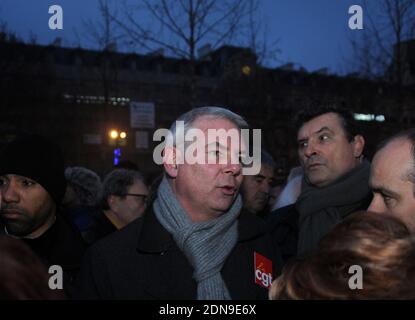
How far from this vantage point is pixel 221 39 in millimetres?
9141

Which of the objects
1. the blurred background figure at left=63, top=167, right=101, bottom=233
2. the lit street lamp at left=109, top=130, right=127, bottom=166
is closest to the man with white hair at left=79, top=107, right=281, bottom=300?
the blurred background figure at left=63, top=167, right=101, bottom=233

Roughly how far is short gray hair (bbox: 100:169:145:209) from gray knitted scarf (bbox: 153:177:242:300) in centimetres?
181

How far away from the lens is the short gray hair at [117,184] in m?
4.10

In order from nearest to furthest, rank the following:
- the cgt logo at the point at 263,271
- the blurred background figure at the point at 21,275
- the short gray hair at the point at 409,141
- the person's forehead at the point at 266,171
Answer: the blurred background figure at the point at 21,275, the short gray hair at the point at 409,141, the cgt logo at the point at 263,271, the person's forehead at the point at 266,171

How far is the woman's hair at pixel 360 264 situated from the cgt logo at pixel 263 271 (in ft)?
2.74

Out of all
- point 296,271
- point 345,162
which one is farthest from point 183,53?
point 296,271

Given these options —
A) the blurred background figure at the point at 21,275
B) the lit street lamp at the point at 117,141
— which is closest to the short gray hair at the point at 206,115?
the blurred background figure at the point at 21,275

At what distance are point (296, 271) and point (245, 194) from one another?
Result: 118 inches

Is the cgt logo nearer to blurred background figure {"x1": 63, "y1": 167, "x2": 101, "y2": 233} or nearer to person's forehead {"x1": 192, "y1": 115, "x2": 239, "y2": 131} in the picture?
person's forehead {"x1": 192, "y1": 115, "x2": 239, "y2": 131}

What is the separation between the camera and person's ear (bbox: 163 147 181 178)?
94.5 inches

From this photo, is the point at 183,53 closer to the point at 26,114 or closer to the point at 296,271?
the point at 296,271

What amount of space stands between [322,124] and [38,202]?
6.55 ft

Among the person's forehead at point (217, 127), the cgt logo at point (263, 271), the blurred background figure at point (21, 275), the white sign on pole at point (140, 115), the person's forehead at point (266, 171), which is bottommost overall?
the cgt logo at point (263, 271)

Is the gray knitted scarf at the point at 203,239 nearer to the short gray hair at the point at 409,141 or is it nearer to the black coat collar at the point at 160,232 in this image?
the black coat collar at the point at 160,232
